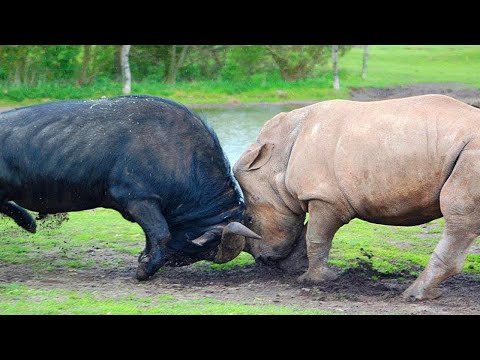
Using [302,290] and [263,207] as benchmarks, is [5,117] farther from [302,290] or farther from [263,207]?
[302,290]

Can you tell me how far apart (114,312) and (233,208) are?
2444 mm

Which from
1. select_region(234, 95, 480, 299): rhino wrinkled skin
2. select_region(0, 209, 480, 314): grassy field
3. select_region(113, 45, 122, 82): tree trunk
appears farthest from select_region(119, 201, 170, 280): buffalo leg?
select_region(113, 45, 122, 82): tree trunk

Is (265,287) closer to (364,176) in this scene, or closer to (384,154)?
(364,176)

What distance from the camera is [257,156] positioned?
10562 mm

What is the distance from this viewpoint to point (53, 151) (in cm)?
1021

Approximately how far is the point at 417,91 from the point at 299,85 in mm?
4455

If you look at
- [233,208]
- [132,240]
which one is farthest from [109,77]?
[233,208]

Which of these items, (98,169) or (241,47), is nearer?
(98,169)

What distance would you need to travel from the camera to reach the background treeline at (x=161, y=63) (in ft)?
101

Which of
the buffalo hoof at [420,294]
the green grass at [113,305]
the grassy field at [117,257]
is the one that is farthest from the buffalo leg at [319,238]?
the green grass at [113,305]

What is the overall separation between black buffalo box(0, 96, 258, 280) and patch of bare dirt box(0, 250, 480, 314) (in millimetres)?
287

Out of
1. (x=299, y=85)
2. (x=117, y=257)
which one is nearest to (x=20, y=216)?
(x=117, y=257)

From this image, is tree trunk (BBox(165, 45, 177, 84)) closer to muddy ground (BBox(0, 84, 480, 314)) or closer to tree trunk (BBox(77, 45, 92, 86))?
tree trunk (BBox(77, 45, 92, 86))

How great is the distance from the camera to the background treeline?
30812mm
